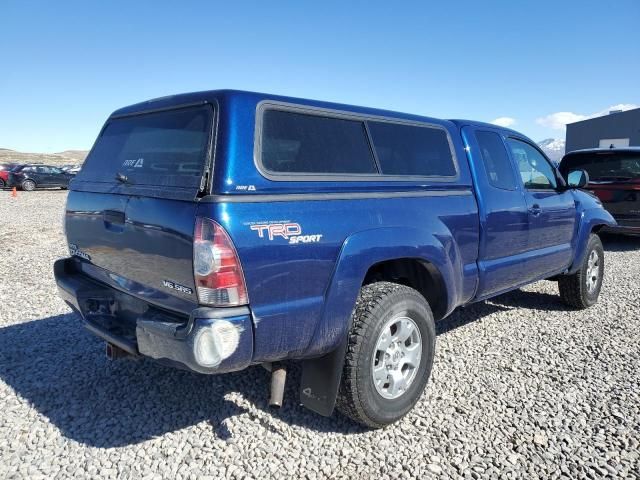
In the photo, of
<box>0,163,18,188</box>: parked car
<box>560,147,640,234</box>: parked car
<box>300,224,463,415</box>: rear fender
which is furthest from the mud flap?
<box>0,163,18,188</box>: parked car

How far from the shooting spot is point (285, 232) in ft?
7.75

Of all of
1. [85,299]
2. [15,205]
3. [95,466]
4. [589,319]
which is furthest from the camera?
[15,205]

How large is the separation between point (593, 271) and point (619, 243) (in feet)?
17.2

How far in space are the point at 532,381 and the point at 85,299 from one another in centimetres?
315

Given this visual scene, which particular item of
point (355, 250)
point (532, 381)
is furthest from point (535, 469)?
point (355, 250)

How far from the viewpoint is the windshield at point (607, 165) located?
830 centimetres

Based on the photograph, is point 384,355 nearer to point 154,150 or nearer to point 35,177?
point 154,150

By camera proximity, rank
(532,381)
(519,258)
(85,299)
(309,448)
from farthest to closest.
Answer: (519,258)
(532,381)
(85,299)
(309,448)

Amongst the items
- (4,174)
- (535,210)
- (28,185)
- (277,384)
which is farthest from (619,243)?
(4,174)

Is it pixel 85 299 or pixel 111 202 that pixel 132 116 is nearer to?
pixel 111 202

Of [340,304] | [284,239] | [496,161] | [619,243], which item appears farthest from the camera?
[619,243]

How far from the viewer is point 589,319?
502cm

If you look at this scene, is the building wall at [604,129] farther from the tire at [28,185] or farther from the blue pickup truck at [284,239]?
the tire at [28,185]

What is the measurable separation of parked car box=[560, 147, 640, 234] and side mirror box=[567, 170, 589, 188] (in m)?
3.89
